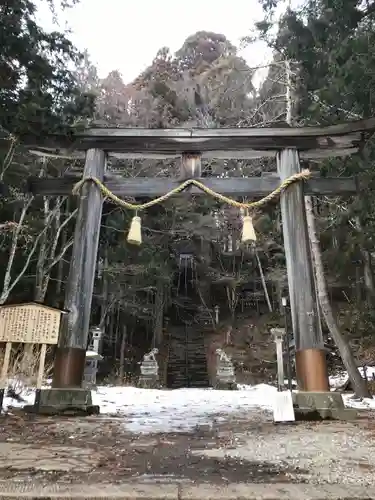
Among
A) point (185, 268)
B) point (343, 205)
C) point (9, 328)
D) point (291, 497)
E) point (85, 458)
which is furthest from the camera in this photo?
point (185, 268)

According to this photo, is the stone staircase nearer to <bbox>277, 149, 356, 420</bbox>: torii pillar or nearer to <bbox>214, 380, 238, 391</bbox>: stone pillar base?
<bbox>214, 380, 238, 391</bbox>: stone pillar base

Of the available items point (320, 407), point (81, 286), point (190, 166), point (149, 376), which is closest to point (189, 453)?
point (320, 407)

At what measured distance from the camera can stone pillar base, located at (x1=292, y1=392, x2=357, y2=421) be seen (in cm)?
542

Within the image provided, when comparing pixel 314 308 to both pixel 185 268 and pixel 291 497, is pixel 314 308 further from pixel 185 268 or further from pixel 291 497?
pixel 185 268

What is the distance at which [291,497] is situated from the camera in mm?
2035

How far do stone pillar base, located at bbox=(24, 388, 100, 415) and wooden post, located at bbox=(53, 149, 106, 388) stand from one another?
0.15 m

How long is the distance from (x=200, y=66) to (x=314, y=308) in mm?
21793

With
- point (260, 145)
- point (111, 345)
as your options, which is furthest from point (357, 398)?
point (111, 345)

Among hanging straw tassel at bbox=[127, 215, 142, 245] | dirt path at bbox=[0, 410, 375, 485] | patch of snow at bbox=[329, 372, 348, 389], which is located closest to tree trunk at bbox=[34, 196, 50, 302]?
hanging straw tassel at bbox=[127, 215, 142, 245]

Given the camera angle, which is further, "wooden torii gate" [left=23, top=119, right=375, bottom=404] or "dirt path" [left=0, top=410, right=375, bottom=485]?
"wooden torii gate" [left=23, top=119, right=375, bottom=404]

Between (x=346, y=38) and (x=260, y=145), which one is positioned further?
(x=346, y=38)

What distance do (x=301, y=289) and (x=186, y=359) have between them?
14.5 m

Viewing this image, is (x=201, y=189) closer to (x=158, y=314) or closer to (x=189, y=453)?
(x=189, y=453)

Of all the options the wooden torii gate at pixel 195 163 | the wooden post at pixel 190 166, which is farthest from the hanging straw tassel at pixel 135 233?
the wooden post at pixel 190 166
